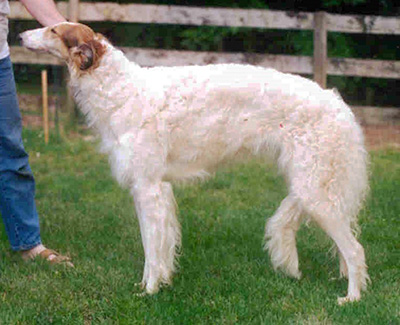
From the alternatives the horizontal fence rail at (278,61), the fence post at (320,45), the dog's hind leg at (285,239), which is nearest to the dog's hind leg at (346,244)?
the dog's hind leg at (285,239)

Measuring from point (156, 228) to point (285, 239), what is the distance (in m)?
0.81

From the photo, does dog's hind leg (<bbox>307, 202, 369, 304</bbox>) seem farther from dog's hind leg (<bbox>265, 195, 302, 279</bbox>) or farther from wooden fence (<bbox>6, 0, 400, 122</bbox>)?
wooden fence (<bbox>6, 0, 400, 122</bbox>)

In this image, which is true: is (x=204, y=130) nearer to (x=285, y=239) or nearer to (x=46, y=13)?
(x=285, y=239)

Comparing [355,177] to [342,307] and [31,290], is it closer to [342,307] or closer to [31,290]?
[342,307]

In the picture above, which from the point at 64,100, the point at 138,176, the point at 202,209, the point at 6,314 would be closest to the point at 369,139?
the point at 202,209

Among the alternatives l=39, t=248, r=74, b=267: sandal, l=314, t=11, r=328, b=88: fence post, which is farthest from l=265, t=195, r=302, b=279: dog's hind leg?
l=314, t=11, r=328, b=88: fence post

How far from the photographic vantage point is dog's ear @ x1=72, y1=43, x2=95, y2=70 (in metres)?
3.89

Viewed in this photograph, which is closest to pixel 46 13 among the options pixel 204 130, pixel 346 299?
pixel 204 130

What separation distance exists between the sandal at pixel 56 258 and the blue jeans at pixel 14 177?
0.10 metres

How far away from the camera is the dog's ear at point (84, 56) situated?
12.8 ft

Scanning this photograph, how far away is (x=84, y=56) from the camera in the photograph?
3.90 m

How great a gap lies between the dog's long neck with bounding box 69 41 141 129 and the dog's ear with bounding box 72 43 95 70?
5 centimetres

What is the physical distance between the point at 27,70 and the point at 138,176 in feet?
22.8

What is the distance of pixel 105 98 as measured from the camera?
13.1 ft
